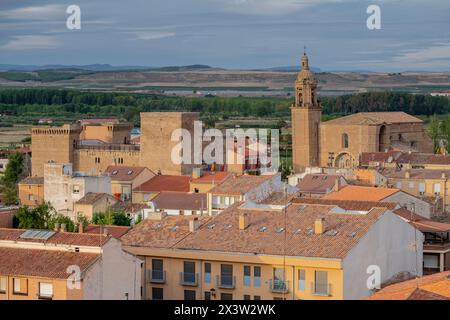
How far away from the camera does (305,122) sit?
70.2 meters

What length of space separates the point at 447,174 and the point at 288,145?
40.9 metres

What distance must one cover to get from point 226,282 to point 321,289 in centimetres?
224

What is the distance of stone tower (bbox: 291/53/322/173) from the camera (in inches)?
2746

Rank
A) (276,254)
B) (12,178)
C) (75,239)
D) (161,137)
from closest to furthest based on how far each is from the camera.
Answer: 1. (75,239)
2. (276,254)
3. (12,178)
4. (161,137)

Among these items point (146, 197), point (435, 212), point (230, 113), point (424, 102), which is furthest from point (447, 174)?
point (230, 113)

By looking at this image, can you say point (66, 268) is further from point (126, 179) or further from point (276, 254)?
point (126, 179)

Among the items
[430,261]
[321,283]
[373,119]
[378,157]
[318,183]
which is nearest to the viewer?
[321,283]

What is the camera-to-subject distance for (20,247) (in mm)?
24922

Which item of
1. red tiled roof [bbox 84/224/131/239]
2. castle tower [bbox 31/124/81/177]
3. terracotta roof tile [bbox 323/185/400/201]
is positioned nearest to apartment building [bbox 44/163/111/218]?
terracotta roof tile [bbox 323/185/400/201]

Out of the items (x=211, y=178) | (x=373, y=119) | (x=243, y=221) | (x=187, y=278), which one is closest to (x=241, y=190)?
(x=243, y=221)

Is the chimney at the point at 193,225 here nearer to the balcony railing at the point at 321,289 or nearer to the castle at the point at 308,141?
the balcony railing at the point at 321,289

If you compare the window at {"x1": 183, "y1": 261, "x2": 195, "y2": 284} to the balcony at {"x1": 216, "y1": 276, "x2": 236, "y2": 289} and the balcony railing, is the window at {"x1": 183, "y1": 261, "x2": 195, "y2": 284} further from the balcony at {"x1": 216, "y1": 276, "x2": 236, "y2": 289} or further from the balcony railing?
the balcony railing

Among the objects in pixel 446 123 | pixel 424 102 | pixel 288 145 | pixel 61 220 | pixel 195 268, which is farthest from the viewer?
pixel 424 102
